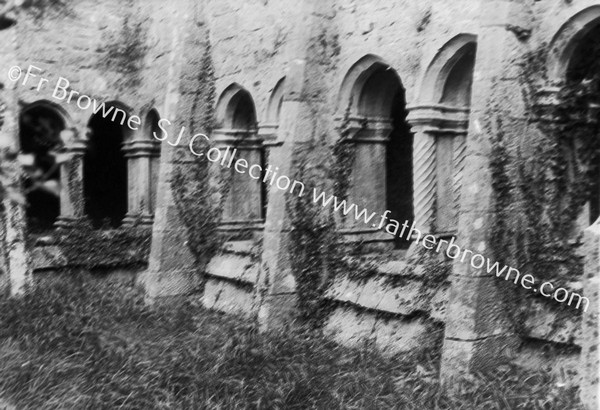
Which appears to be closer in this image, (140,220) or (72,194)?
(72,194)

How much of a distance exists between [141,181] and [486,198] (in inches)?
247

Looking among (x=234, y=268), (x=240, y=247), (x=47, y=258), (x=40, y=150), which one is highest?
(x=40, y=150)

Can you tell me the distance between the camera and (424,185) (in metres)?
6.78

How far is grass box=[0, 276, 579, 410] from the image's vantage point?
540 centimetres

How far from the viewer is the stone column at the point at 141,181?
1088 cm

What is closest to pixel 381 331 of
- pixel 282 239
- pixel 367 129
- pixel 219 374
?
pixel 282 239

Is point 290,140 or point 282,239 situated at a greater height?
point 290,140

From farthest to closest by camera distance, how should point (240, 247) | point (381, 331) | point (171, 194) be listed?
point (171, 194), point (240, 247), point (381, 331)

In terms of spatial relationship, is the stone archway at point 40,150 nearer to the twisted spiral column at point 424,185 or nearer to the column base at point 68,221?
the column base at point 68,221

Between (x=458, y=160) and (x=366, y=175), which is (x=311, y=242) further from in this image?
(x=458, y=160)

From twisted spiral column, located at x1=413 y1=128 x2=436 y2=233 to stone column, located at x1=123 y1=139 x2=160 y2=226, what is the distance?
16.3ft

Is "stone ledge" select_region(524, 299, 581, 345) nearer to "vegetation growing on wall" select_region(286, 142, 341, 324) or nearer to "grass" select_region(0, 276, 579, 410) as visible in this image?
"grass" select_region(0, 276, 579, 410)

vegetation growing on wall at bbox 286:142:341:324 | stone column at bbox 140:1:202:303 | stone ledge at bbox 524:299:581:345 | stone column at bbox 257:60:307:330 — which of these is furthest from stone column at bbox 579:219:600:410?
stone column at bbox 140:1:202:303

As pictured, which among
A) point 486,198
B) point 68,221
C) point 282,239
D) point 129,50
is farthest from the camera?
point 129,50
